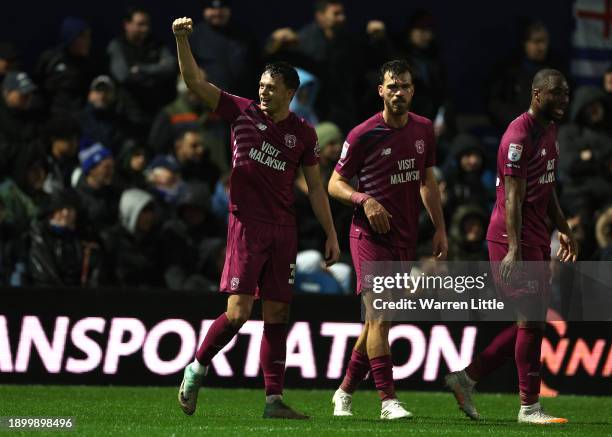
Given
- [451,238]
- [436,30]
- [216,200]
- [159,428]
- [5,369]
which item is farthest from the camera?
[436,30]

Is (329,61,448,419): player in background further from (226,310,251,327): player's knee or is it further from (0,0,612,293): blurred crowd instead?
(0,0,612,293): blurred crowd

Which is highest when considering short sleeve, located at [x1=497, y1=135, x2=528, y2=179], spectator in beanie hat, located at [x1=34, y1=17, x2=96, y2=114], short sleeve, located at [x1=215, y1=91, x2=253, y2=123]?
spectator in beanie hat, located at [x1=34, y1=17, x2=96, y2=114]

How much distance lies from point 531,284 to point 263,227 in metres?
1.76

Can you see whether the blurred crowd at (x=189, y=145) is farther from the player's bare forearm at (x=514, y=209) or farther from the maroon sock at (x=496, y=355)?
the player's bare forearm at (x=514, y=209)

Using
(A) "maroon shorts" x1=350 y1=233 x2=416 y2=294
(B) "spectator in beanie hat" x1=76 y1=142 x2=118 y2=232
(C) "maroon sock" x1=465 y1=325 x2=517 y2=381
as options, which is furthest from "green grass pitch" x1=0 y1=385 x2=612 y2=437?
(B) "spectator in beanie hat" x1=76 y1=142 x2=118 y2=232

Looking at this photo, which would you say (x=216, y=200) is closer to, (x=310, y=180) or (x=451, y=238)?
(x=451, y=238)

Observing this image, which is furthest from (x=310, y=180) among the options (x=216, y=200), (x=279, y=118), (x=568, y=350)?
(x=216, y=200)

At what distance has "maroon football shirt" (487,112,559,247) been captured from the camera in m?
9.61

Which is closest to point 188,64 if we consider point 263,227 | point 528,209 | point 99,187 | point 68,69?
point 263,227

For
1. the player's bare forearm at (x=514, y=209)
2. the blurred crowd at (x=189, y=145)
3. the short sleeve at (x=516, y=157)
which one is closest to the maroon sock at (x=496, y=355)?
the player's bare forearm at (x=514, y=209)

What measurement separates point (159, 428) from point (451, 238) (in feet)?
18.4

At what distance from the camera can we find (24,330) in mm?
Result: 12414

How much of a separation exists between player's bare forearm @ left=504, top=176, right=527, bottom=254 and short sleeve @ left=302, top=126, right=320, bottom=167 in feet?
4.03

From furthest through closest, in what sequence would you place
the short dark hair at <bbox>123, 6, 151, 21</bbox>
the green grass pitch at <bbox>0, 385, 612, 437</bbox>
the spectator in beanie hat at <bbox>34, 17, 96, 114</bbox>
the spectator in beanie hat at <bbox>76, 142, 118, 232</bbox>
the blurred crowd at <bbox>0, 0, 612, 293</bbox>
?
the short dark hair at <bbox>123, 6, 151, 21</bbox>, the spectator in beanie hat at <bbox>34, 17, 96, 114</bbox>, the spectator in beanie hat at <bbox>76, 142, 118, 232</bbox>, the blurred crowd at <bbox>0, 0, 612, 293</bbox>, the green grass pitch at <bbox>0, 385, 612, 437</bbox>
